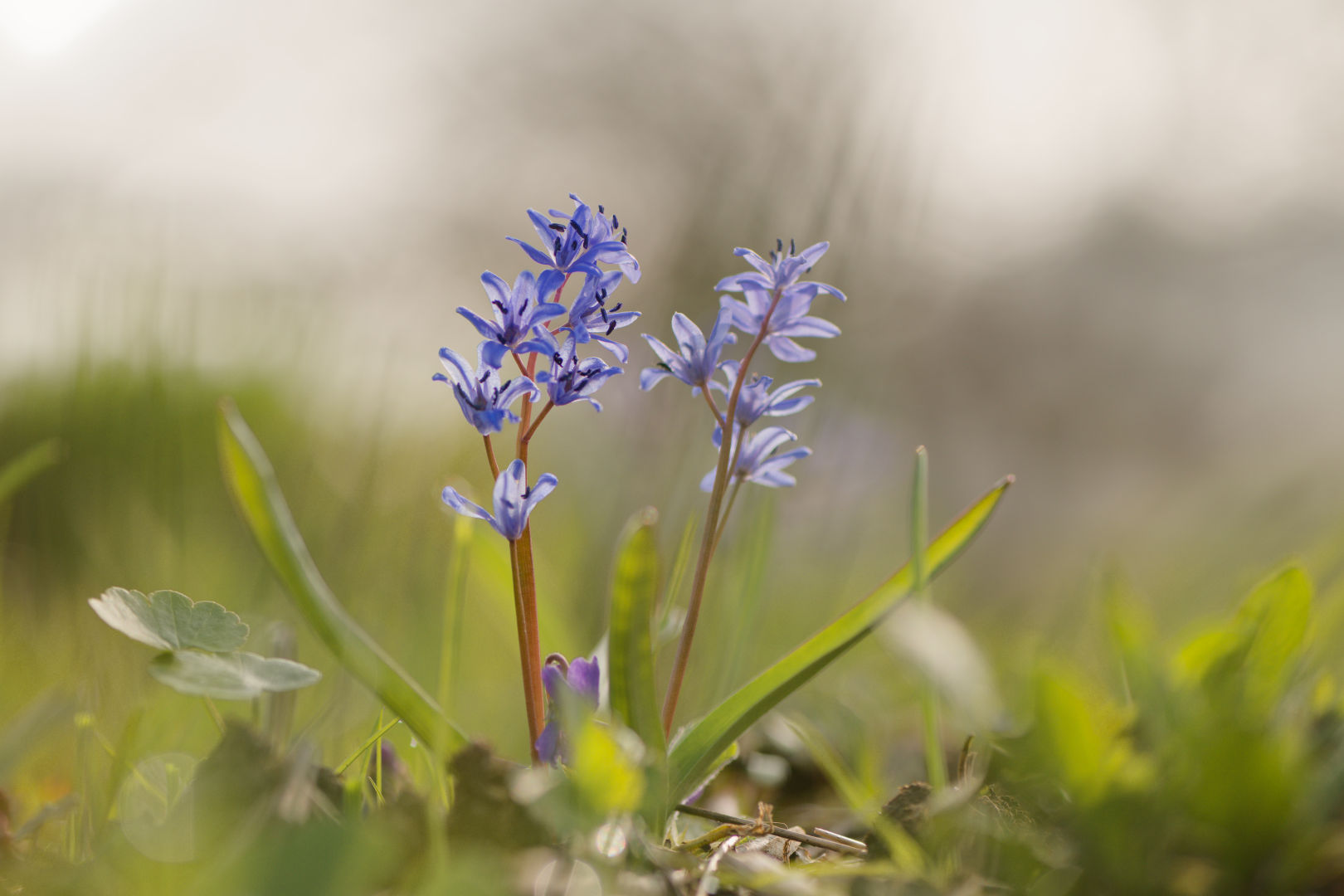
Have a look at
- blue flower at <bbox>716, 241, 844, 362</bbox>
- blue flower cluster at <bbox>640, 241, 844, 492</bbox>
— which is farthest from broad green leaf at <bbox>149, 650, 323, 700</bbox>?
blue flower at <bbox>716, 241, 844, 362</bbox>

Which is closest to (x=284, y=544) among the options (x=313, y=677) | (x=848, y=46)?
(x=313, y=677)

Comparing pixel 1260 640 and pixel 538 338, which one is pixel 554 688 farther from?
pixel 1260 640

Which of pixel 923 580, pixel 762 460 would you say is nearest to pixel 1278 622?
pixel 923 580

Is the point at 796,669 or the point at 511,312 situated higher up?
the point at 511,312

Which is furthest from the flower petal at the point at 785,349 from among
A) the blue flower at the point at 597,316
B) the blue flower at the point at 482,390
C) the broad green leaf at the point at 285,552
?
the broad green leaf at the point at 285,552

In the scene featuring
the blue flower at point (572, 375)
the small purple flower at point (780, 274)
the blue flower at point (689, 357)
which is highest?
the small purple flower at point (780, 274)

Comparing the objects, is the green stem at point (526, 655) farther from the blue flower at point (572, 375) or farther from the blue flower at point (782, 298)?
the blue flower at point (782, 298)
